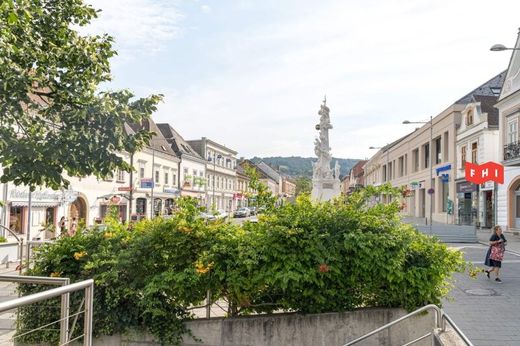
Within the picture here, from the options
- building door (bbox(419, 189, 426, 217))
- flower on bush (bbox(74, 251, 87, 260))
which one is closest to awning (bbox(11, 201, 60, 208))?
flower on bush (bbox(74, 251, 87, 260))

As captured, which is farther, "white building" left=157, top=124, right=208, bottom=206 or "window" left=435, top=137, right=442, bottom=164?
"white building" left=157, top=124, right=208, bottom=206

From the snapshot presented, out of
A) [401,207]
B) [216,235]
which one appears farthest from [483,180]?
[216,235]

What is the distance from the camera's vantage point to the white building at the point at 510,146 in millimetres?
27031

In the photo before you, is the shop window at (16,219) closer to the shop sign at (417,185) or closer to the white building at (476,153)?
the white building at (476,153)

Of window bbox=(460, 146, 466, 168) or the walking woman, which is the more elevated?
window bbox=(460, 146, 466, 168)

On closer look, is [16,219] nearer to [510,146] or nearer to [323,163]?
[323,163]

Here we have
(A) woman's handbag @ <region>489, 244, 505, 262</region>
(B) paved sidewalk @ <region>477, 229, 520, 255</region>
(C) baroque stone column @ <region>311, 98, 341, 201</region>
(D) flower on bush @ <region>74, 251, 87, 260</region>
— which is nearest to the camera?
(D) flower on bush @ <region>74, 251, 87, 260</region>

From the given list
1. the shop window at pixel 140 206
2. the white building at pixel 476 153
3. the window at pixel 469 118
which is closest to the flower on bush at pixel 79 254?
the white building at pixel 476 153

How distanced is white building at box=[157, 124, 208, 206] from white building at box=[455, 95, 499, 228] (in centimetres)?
2796

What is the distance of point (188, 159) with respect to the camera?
56.3m

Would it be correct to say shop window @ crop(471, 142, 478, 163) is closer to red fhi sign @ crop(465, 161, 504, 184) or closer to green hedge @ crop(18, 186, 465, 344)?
red fhi sign @ crop(465, 161, 504, 184)

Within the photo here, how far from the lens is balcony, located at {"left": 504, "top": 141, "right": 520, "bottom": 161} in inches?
997

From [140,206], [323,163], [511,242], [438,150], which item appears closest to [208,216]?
[511,242]

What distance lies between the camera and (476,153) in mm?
33031
